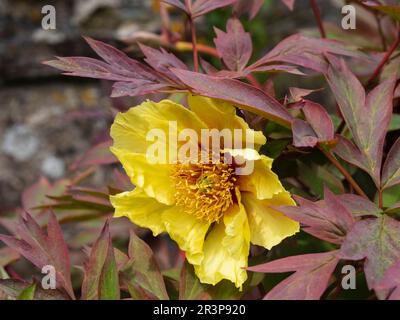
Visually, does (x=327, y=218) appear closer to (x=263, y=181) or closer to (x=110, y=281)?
(x=263, y=181)

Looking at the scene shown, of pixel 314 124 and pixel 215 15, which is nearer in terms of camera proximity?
pixel 314 124

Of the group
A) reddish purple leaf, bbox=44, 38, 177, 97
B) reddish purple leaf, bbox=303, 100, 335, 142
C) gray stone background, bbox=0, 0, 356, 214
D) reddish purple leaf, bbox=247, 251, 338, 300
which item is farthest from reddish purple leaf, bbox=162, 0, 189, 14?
gray stone background, bbox=0, 0, 356, 214

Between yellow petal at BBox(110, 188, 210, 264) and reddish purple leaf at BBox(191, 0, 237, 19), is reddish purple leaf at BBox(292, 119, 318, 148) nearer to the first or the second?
yellow petal at BBox(110, 188, 210, 264)

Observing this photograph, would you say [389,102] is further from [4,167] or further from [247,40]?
[4,167]

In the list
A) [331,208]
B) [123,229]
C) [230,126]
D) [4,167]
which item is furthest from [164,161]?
[4,167]

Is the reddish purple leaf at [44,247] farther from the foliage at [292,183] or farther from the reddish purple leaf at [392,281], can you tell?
the reddish purple leaf at [392,281]
